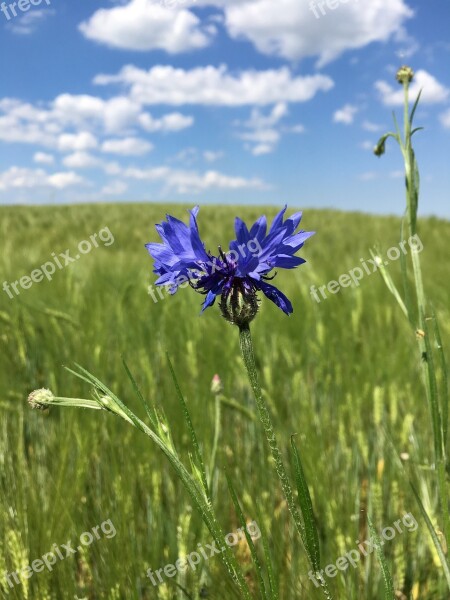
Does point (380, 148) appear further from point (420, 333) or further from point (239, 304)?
point (239, 304)

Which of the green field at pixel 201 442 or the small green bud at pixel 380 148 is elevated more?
the small green bud at pixel 380 148

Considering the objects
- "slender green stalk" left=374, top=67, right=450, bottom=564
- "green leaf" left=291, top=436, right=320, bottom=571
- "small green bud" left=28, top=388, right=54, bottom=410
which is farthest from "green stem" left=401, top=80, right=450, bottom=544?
"small green bud" left=28, top=388, right=54, bottom=410

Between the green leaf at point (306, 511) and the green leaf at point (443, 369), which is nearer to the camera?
the green leaf at point (306, 511)

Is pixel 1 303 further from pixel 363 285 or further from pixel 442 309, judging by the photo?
pixel 442 309

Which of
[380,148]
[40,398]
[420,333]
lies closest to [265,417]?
[40,398]

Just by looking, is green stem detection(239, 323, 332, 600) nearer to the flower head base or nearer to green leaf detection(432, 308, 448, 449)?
green leaf detection(432, 308, 448, 449)

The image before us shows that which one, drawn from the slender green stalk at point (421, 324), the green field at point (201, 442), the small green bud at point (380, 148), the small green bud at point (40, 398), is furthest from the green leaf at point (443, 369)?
the small green bud at point (40, 398)

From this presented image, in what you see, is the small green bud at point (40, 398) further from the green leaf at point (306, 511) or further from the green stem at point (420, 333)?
the green stem at point (420, 333)
